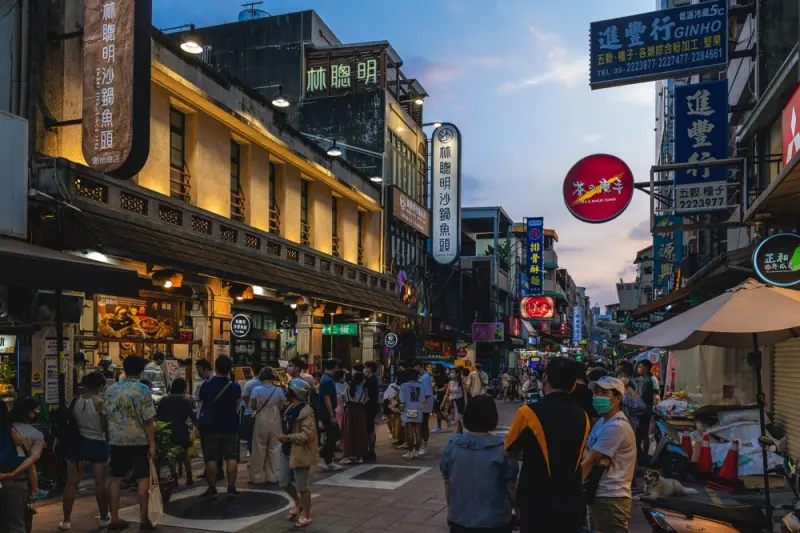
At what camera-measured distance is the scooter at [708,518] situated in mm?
5758

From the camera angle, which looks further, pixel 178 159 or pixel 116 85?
pixel 178 159

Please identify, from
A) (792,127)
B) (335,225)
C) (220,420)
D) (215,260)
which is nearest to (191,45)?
(215,260)

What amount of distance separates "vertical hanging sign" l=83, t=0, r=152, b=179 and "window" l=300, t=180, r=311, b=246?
Result: 37.6 ft

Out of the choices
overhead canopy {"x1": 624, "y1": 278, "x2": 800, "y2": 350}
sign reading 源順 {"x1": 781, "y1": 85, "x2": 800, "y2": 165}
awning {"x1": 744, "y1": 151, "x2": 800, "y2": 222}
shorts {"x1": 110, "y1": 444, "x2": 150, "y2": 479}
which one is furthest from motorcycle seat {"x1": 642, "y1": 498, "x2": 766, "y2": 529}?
shorts {"x1": 110, "y1": 444, "x2": 150, "y2": 479}

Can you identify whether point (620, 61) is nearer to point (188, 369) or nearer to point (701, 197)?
point (701, 197)

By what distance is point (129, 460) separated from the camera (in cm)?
779

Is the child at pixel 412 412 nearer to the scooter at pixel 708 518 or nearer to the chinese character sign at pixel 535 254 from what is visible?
the scooter at pixel 708 518

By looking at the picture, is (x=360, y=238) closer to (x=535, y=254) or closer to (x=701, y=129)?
(x=701, y=129)

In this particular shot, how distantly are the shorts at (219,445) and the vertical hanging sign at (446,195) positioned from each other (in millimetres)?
23389

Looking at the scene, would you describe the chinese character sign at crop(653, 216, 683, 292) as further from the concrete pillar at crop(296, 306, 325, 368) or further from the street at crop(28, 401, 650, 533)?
the street at crop(28, 401, 650, 533)

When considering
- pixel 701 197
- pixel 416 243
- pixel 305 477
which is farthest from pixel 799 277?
pixel 416 243

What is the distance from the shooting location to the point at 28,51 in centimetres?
1208

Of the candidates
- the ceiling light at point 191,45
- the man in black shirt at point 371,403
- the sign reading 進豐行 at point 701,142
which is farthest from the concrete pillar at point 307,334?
the sign reading 進豐行 at point 701,142

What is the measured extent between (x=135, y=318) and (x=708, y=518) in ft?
41.3
